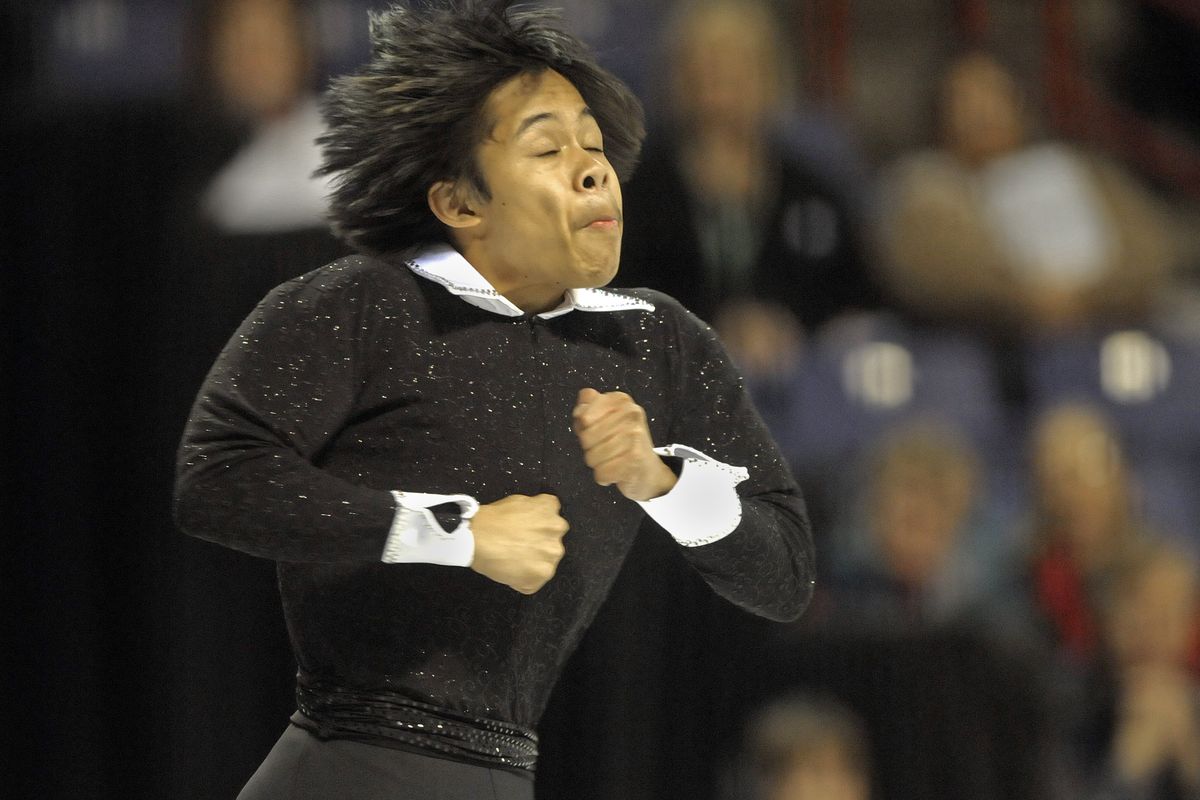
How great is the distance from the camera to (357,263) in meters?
1.26

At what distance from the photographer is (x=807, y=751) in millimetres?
2365

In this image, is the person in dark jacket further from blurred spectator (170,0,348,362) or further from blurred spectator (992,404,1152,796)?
blurred spectator (992,404,1152,796)

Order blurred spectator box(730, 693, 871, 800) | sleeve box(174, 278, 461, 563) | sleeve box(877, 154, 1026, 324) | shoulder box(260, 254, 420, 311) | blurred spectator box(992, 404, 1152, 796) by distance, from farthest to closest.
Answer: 1. sleeve box(877, 154, 1026, 324)
2. blurred spectator box(992, 404, 1152, 796)
3. blurred spectator box(730, 693, 871, 800)
4. shoulder box(260, 254, 420, 311)
5. sleeve box(174, 278, 461, 563)

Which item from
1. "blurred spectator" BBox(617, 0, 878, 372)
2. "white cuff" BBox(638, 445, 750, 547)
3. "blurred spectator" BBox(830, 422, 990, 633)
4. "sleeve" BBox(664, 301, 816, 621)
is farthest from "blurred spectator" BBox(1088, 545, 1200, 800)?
"white cuff" BBox(638, 445, 750, 547)

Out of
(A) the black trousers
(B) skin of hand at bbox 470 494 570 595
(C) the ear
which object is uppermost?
(C) the ear

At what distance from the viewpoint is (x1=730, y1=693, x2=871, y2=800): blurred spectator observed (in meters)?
2.35

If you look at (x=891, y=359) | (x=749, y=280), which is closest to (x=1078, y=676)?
(x=891, y=359)

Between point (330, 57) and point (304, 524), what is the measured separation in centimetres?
141

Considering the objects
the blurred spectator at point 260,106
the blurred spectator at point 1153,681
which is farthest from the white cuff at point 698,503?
the blurred spectator at point 1153,681

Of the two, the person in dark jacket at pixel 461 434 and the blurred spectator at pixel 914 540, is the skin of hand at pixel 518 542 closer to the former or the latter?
the person in dark jacket at pixel 461 434

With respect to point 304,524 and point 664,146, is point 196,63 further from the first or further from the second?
point 304,524

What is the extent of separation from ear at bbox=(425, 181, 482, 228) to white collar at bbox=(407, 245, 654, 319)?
0.08ft

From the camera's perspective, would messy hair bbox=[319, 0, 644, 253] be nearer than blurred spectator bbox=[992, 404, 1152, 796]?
Yes

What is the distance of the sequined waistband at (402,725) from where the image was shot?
3.90 feet
